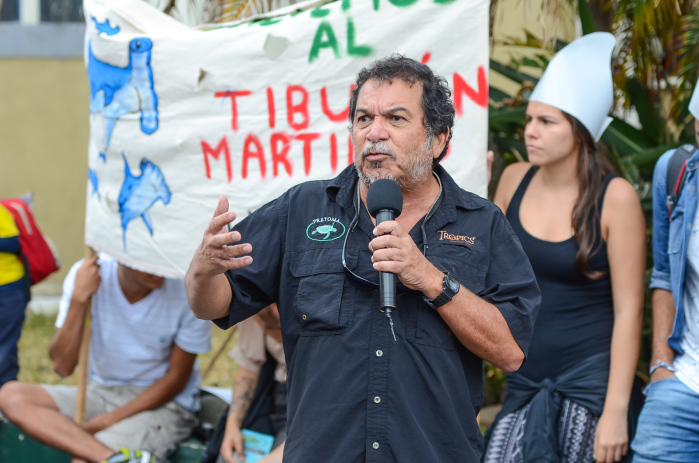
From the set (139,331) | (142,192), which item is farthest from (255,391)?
(142,192)

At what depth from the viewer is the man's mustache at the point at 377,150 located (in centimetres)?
230

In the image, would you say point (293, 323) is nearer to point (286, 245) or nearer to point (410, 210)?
point (286, 245)

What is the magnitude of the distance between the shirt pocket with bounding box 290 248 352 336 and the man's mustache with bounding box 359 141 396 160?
286 millimetres

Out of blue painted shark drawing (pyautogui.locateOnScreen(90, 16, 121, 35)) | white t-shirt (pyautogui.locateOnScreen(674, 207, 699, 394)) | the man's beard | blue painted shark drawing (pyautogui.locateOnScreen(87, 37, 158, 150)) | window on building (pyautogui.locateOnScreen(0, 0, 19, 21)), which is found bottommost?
white t-shirt (pyautogui.locateOnScreen(674, 207, 699, 394))

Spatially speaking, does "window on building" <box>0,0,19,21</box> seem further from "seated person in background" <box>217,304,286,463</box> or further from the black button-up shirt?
the black button-up shirt

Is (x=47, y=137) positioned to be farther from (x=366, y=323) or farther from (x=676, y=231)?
(x=366, y=323)

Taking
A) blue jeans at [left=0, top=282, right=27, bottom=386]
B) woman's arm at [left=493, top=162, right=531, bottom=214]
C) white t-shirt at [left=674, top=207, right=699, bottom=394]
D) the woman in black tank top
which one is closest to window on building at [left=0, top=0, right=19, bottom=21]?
blue jeans at [left=0, top=282, right=27, bottom=386]

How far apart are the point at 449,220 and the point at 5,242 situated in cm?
273

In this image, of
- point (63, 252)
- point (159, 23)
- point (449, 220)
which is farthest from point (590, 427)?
point (63, 252)

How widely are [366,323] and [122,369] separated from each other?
2.56 metres

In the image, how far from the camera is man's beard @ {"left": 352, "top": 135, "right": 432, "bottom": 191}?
2.30 m

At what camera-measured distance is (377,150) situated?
2.30 meters

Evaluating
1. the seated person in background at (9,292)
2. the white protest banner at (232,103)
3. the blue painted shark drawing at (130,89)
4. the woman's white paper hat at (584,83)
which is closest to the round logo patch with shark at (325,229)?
the white protest banner at (232,103)

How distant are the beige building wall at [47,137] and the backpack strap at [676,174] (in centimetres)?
739
